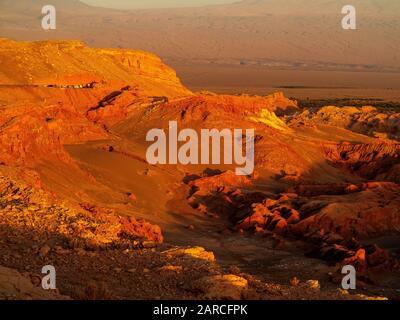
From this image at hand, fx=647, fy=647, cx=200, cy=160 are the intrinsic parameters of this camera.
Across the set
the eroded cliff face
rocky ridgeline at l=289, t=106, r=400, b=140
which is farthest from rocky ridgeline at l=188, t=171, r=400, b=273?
rocky ridgeline at l=289, t=106, r=400, b=140

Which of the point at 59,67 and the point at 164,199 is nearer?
the point at 164,199

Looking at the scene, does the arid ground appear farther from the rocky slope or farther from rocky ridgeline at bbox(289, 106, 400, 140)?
rocky ridgeline at bbox(289, 106, 400, 140)

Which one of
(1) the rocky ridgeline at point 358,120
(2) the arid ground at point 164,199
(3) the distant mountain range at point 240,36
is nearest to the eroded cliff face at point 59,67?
(2) the arid ground at point 164,199

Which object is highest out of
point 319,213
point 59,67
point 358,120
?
point 59,67

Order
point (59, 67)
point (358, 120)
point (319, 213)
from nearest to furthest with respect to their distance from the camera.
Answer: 1. point (319, 213)
2. point (59, 67)
3. point (358, 120)

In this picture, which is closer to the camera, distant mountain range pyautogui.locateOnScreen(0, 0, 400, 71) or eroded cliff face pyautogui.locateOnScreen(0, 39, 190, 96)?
eroded cliff face pyautogui.locateOnScreen(0, 39, 190, 96)

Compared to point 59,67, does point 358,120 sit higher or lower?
lower

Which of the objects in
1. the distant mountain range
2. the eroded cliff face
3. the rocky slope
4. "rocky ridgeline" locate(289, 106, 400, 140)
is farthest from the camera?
the distant mountain range

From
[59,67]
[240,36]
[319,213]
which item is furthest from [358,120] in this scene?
[240,36]

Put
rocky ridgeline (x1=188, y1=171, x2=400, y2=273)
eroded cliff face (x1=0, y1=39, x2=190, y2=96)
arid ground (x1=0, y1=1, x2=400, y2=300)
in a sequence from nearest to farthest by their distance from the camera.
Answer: arid ground (x1=0, y1=1, x2=400, y2=300), rocky ridgeline (x1=188, y1=171, x2=400, y2=273), eroded cliff face (x1=0, y1=39, x2=190, y2=96)

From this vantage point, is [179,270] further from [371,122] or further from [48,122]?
[371,122]

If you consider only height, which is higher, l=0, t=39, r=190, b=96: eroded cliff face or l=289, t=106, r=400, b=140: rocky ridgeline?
l=0, t=39, r=190, b=96: eroded cliff face

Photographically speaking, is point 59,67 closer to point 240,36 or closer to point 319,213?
point 319,213

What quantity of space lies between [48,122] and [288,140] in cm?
1227
